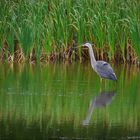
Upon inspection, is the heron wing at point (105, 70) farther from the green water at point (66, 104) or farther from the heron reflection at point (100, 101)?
the heron reflection at point (100, 101)

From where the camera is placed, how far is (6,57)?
19062 mm

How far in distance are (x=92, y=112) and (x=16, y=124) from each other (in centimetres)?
159

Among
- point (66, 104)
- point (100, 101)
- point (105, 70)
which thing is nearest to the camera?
point (66, 104)

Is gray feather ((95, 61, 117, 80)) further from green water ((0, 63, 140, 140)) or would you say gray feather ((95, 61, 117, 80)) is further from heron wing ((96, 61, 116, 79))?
green water ((0, 63, 140, 140))

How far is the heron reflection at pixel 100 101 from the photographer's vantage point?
12.2 meters

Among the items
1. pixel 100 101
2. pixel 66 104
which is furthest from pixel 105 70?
pixel 66 104

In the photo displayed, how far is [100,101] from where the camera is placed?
13328 millimetres

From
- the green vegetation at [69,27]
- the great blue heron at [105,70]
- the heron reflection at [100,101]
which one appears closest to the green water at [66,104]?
the heron reflection at [100,101]

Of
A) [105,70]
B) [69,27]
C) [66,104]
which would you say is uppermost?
[69,27]

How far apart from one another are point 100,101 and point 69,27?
6104 millimetres

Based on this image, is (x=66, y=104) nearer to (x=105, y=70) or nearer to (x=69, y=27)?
(x=105, y=70)

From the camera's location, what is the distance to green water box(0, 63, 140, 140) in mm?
10633

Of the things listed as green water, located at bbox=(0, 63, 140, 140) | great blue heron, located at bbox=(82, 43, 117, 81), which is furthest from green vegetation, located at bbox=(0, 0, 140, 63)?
great blue heron, located at bbox=(82, 43, 117, 81)

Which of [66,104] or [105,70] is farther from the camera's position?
[105,70]
